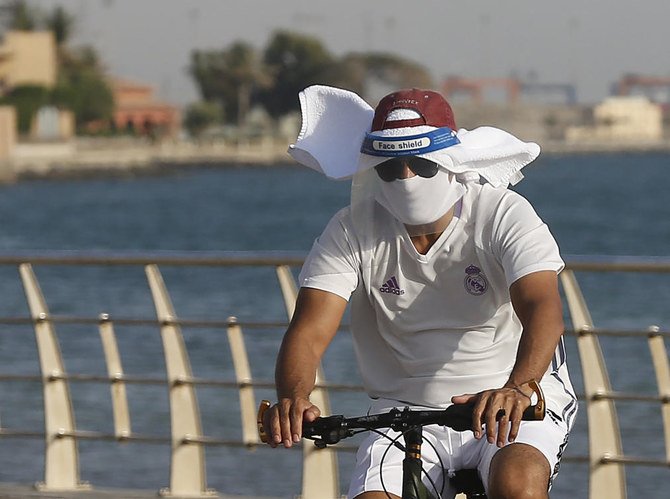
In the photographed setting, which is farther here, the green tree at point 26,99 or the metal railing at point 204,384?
the green tree at point 26,99

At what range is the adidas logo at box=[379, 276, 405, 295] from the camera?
390cm

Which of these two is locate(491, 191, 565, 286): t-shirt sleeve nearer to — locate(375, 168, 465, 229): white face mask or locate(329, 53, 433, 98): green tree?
locate(375, 168, 465, 229): white face mask

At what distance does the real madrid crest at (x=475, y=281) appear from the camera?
12.7 feet

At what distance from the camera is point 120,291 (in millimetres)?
39594

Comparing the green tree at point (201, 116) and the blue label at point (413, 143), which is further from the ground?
the blue label at point (413, 143)

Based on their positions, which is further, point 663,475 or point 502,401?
point 663,475

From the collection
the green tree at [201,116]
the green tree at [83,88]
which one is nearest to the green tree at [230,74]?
the green tree at [201,116]

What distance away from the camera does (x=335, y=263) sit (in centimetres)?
393

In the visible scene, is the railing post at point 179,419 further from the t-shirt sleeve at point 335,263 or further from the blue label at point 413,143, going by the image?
the blue label at point 413,143

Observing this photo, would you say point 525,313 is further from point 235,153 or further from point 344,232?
point 235,153

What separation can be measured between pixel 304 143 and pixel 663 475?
33.3ft

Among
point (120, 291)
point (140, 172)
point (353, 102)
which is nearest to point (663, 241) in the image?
point (120, 291)

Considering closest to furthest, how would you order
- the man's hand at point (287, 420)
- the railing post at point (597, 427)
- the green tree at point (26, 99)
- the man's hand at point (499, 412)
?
1. the man's hand at point (499, 412)
2. the man's hand at point (287, 420)
3. the railing post at point (597, 427)
4. the green tree at point (26, 99)

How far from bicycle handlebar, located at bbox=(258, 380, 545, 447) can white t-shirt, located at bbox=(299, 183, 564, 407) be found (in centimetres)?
40
